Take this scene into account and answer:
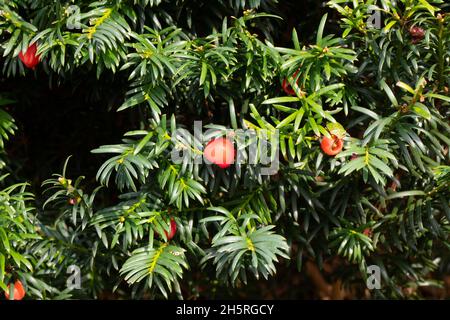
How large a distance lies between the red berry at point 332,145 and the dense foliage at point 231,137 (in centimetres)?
2

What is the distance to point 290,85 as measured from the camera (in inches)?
78.7

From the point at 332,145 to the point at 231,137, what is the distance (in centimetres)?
31

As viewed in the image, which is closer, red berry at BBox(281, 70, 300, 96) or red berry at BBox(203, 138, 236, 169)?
red berry at BBox(203, 138, 236, 169)

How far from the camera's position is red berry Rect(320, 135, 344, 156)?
6.31ft

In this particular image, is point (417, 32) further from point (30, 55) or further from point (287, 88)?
point (30, 55)

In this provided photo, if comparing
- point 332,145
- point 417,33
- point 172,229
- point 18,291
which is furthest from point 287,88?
point 18,291

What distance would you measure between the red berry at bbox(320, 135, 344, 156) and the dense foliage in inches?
0.9

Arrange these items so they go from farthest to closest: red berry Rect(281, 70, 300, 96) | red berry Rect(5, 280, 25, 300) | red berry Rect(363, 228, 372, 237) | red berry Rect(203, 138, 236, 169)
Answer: red berry Rect(363, 228, 372, 237), red berry Rect(5, 280, 25, 300), red berry Rect(281, 70, 300, 96), red berry Rect(203, 138, 236, 169)

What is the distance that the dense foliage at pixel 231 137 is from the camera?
75.8 inches

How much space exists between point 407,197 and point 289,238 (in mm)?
443

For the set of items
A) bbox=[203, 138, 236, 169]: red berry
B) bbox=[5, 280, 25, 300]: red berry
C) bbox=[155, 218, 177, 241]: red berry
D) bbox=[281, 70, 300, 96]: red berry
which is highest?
bbox=[281, 70, 300, 96]: red berry

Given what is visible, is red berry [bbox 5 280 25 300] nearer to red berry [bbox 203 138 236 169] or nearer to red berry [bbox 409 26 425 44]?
red berry [bbox 203 138 236 169]

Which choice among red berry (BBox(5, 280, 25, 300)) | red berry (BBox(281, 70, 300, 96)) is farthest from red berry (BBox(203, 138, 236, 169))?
red berry (BBox(5, 280, 25, 300))

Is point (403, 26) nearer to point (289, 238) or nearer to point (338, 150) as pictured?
point (338, 150)
